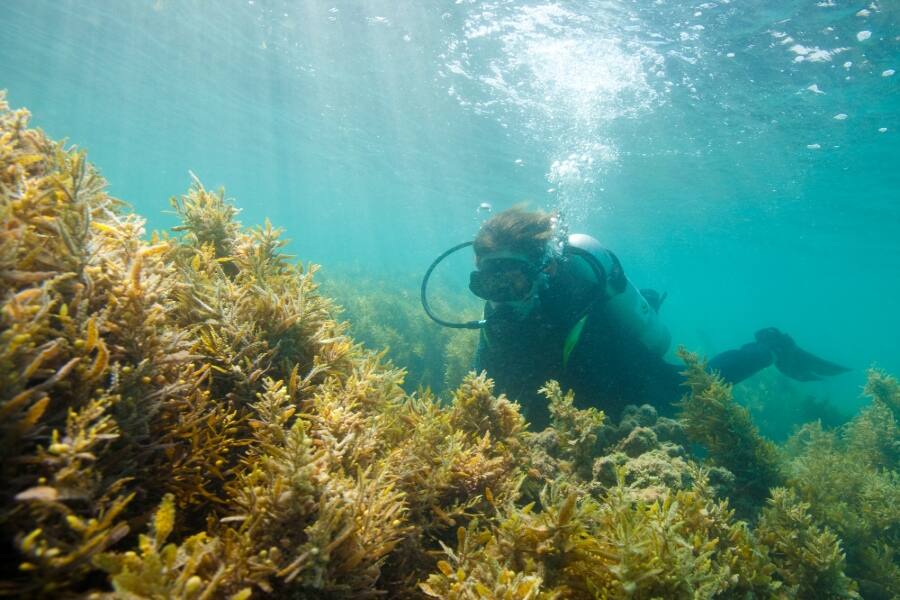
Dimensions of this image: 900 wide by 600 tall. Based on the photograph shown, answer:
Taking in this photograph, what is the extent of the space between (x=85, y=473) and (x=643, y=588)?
7.12ft

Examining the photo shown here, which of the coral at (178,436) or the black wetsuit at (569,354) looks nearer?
the coral at (178,436)

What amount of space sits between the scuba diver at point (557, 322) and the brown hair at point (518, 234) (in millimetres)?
13

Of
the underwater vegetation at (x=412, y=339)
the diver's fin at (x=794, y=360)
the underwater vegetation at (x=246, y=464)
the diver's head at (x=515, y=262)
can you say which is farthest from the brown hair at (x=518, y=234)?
the diver's fin at (x=794, y=360)

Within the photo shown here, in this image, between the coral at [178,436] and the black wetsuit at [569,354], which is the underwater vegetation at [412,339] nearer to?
the black wetsuit at [569,354]

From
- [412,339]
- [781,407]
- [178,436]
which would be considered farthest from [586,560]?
[781,407]

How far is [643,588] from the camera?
5.62 ft

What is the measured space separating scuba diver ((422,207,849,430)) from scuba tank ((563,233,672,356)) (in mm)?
15

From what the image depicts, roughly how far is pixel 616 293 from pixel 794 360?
7278 millimetres

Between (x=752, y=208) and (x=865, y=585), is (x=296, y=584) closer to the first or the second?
(x=865, y=585)

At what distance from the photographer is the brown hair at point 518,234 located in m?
5.23

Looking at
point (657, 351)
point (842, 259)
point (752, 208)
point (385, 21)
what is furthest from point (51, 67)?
point (842, 259)

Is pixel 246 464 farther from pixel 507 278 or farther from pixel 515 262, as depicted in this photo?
pixel 515 262

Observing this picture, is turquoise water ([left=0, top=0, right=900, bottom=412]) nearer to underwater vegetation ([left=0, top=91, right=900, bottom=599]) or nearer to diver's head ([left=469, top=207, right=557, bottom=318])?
diver's head ([left=469, top=207, right=557, bottom=318])

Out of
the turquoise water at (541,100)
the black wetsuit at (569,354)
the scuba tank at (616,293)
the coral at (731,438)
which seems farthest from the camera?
the turquoise water at (541,100)
